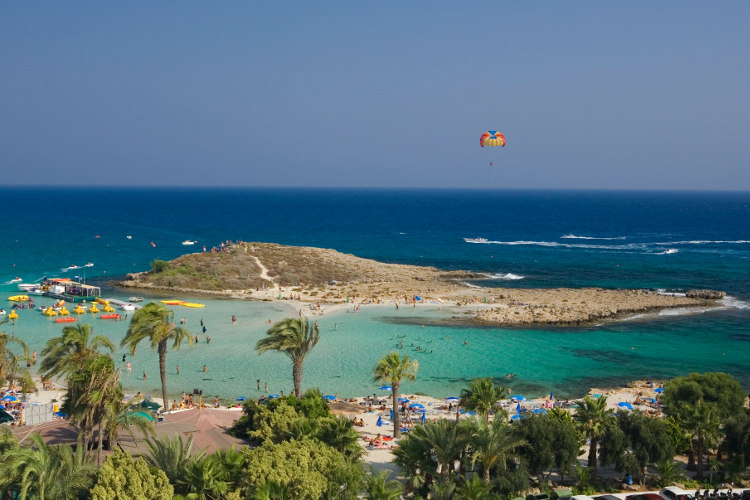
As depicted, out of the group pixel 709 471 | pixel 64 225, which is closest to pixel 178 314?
pixel 709 471

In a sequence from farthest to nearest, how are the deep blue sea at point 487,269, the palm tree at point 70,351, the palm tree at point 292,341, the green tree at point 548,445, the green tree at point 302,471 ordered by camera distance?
the deep blue sea at point 487,269, the palm tree at point 292,341, the palm tree at point 70,351, the green tree at point 548,445, the green tree at point 302,471

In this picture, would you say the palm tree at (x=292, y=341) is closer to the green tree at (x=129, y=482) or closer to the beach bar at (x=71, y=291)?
the green tree at (x=129, y=482)

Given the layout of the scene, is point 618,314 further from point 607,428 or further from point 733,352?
point 607,428

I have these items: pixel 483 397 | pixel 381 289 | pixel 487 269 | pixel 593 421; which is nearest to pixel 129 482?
pixel 483 397

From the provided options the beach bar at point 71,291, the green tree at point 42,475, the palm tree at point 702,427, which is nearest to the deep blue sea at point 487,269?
the beach bar at point 71,291

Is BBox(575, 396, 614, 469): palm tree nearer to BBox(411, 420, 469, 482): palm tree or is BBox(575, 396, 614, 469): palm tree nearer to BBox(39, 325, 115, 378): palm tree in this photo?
BBox(411, 420, 469, 482): palm tree

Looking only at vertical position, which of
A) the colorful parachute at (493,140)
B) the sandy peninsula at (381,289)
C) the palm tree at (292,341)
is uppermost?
the colorful parachute at (493,140)
